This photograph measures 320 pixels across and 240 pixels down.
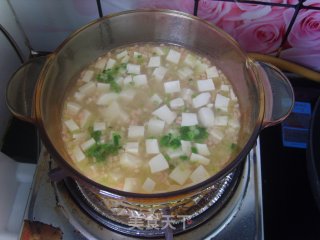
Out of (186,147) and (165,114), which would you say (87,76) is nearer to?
(165,114)

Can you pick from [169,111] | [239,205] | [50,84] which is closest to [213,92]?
[169,111]

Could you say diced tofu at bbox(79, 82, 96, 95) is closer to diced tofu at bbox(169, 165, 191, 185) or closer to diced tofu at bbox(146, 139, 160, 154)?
diced tofu at bbox(146, 139, 160, 154)

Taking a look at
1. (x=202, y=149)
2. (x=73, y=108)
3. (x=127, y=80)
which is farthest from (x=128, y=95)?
(x=202, y=149)

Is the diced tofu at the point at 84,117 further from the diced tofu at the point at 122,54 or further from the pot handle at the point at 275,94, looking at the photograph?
the pot handle at the point at 275,94

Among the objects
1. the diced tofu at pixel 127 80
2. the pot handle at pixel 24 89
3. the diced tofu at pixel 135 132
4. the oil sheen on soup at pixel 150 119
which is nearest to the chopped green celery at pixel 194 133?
the oil sheen on soup at pixel 150 119

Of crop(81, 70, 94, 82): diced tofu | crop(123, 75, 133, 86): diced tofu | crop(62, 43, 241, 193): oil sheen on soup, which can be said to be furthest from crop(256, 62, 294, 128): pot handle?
crop(81, 70, 94, 82): diced tofu

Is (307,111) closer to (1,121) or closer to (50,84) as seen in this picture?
(50,84)
